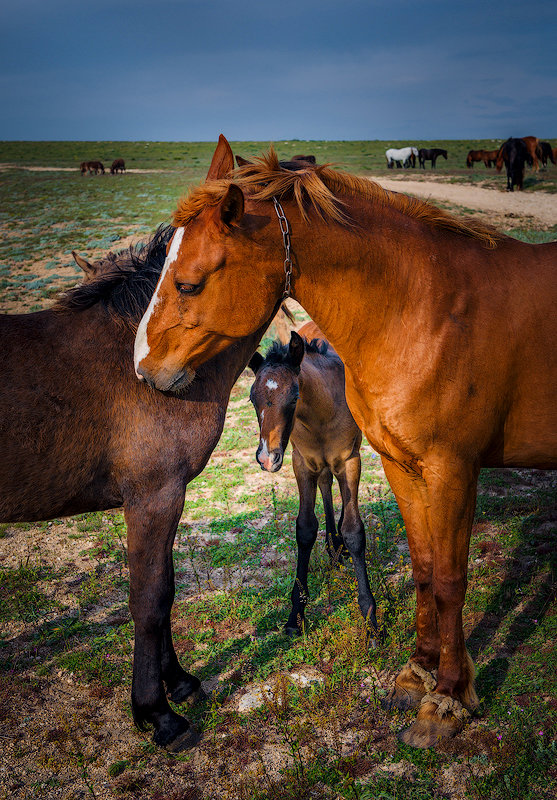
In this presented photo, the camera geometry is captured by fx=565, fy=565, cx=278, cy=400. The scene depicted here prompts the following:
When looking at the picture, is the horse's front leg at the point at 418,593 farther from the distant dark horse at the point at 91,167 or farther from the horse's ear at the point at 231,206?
the distant dark horse at the point at 91,167

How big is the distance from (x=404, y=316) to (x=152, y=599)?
6.74 feet

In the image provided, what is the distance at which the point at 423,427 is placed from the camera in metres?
2.76

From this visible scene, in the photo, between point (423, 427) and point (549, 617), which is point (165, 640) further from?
point (549, 617)

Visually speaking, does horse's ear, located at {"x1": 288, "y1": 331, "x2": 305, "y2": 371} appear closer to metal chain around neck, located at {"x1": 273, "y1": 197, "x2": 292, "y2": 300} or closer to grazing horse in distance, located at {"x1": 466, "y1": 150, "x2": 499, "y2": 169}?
metal chain around neck, located at {"x1": 273, "y1": 197, "x2": 292, "y2": 300}

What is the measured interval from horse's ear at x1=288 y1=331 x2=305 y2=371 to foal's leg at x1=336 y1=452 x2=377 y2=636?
938 mm

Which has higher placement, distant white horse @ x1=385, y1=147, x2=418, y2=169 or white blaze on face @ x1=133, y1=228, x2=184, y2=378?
distant white horse @ x1=385, y1=147, x2=418, y2=169

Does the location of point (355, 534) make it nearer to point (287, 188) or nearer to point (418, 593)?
point (418, 593)

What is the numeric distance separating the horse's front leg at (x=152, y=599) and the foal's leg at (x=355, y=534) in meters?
1.58

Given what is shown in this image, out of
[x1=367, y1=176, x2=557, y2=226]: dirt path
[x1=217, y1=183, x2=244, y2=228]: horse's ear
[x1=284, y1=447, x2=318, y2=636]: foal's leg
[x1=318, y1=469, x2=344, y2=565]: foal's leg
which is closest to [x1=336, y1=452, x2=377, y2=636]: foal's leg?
[x1=284, y1=447, x2=318, y2=636]: foal's leg

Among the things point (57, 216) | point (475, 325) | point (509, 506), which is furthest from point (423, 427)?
point (57, 216)

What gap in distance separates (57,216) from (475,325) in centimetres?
2684

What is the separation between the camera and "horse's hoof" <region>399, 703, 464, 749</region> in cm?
304

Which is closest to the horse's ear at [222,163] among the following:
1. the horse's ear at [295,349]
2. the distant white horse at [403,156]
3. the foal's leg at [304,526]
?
the horse's ear at [295,349]

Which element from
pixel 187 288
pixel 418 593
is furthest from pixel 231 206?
pixel 418 593
